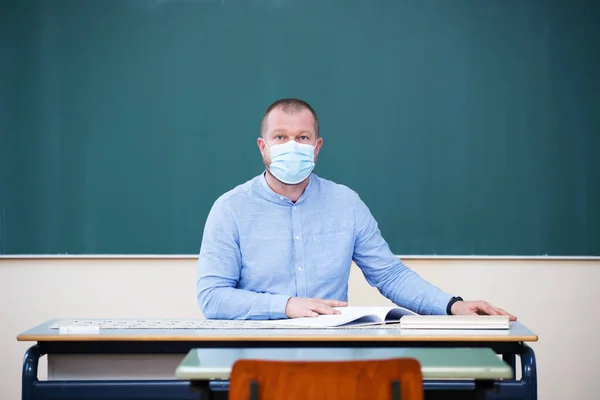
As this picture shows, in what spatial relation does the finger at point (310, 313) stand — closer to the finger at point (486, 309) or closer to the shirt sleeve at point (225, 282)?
the shirt sleeve at point (225, 282)

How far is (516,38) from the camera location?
3.81 m

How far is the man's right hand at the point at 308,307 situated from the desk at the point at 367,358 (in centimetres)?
37

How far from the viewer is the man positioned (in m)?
2.61

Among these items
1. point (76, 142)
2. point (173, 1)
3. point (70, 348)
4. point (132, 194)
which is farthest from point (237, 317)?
point (173, 1)

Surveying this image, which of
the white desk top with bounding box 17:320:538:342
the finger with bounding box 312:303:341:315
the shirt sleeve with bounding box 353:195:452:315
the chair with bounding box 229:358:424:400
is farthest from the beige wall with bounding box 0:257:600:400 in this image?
the chair with bounding box 229:358:424:400

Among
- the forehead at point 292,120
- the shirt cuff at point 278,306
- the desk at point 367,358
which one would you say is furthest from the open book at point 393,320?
the forehead at point 292,120

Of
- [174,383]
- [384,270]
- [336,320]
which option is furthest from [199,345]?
[384,270]

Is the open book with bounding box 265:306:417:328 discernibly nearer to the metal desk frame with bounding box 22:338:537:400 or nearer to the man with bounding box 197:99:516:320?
the metal desk frame with bounding box 22:338:537:400

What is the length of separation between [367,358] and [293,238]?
1108 mm

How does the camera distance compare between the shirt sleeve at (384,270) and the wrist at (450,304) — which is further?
the shirt sleeve at (384,270)

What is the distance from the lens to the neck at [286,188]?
2.77m

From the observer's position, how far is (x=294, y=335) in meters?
1.94

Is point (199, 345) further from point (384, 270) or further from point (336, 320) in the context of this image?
point (384, 270)

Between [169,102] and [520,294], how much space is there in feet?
6.82
